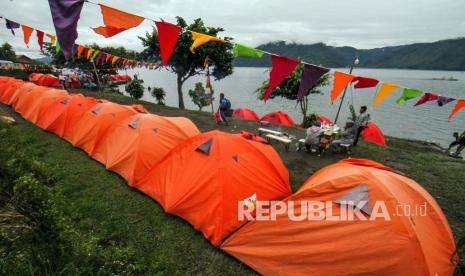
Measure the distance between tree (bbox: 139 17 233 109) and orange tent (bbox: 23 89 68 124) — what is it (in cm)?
1157

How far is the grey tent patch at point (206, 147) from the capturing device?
21.4ft

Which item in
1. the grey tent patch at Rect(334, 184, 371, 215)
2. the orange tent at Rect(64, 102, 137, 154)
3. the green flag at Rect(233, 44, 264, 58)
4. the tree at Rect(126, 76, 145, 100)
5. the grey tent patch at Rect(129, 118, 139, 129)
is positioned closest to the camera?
the grey tent patch at Rect(334, 184, 371, 215)

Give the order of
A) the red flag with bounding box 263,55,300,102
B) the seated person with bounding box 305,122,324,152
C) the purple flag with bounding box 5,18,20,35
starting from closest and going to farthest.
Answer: the red flag with bounding box 263,55,300,102 < the seated person with bounding box 305,122,324,152 < the purple flag with bounding box 5,18,20,35

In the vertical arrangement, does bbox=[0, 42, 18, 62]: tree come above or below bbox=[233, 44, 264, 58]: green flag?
above

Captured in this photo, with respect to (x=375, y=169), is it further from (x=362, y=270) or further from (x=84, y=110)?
(x=84, y=110)

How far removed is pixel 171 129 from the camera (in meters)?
8.61

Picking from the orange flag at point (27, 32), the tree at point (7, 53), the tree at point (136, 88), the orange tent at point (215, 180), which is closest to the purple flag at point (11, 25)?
the orange flag at point (27, 32)

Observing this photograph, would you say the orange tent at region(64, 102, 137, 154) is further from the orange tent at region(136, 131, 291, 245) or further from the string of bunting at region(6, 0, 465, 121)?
the orange tent at region(136, 131, 291, 245)

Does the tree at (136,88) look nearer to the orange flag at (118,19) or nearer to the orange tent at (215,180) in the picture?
the orange flag at (118,19)

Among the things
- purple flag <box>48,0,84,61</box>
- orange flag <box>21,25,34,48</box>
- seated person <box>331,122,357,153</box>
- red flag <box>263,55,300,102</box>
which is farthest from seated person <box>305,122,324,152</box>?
orange flag <box>21,25,34,48</box>

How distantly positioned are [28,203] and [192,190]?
3.09 meters

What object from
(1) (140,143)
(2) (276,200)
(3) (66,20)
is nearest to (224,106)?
(1) (140,143)

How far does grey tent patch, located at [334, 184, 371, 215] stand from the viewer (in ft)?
14.7

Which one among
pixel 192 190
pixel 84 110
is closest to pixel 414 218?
pixel 192 190
